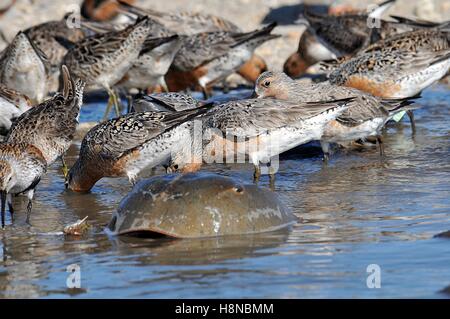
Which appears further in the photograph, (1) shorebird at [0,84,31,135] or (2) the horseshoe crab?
(1) shorebird at [0,84,31,135]

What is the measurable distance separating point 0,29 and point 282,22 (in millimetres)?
5615

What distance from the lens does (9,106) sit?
1220cm

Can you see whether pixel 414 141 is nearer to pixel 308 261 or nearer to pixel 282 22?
pixel 308 261

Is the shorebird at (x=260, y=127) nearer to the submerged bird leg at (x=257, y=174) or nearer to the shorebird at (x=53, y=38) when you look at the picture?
the submerged bird leg at (x=257, y=174)

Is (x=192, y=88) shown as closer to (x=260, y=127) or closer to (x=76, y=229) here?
(x=260, y=127)

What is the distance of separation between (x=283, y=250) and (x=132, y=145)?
9.63 ft

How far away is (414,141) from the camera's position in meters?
12.3

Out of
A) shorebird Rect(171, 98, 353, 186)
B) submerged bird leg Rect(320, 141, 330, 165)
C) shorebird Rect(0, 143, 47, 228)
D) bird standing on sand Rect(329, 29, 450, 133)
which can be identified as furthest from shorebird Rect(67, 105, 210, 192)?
bird standing on sand Rect(329, 29, 450, 133)

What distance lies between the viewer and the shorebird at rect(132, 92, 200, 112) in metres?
10.8

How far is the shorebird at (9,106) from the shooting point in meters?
12.2

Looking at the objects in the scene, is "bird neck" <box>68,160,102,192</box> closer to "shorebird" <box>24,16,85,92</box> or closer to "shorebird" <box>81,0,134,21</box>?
"shorebird" <box>24,16,85,92</box>

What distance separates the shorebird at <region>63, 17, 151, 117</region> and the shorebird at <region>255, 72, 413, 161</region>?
340cm

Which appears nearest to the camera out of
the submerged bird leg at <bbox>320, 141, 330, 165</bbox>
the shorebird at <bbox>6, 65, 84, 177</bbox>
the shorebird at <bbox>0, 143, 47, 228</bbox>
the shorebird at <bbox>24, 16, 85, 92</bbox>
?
the shorebird at <bbox>0, 143, 47, 228</bbox>

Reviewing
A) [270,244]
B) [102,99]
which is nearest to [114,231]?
[270,244]
